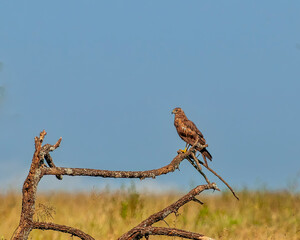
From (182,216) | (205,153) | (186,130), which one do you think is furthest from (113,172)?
(182,216)

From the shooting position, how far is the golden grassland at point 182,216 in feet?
34.8

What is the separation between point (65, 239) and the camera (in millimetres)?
9820

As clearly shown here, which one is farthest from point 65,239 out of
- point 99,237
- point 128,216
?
point 128,216

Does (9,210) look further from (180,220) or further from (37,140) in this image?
(37,140)

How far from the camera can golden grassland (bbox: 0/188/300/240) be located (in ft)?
34.8

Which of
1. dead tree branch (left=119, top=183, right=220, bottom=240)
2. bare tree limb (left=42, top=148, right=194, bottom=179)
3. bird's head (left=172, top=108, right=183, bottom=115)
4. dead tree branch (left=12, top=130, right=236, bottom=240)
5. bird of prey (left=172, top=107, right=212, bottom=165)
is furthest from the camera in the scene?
bird's head (left=172, top=108, right=183, bottom=115)

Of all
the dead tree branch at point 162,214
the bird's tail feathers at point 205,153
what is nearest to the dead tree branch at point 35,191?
the dead tree branch at point 162,214

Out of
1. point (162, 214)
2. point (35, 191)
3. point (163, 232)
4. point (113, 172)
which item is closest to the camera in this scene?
point (35, 191)

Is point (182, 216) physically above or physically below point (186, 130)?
below

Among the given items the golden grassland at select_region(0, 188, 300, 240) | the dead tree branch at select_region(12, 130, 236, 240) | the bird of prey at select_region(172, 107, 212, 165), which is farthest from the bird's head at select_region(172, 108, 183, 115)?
the dead tree branch at select_region(12, 130, 236, 240)

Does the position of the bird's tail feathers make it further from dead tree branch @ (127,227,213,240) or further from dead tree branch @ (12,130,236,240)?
dead tree branch @ (127,227,213,240)

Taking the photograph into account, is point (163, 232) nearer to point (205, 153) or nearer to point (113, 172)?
point (113, 172)

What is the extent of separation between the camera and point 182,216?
38.3ft

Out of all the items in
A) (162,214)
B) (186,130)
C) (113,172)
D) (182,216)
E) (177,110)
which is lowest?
(162,214)
